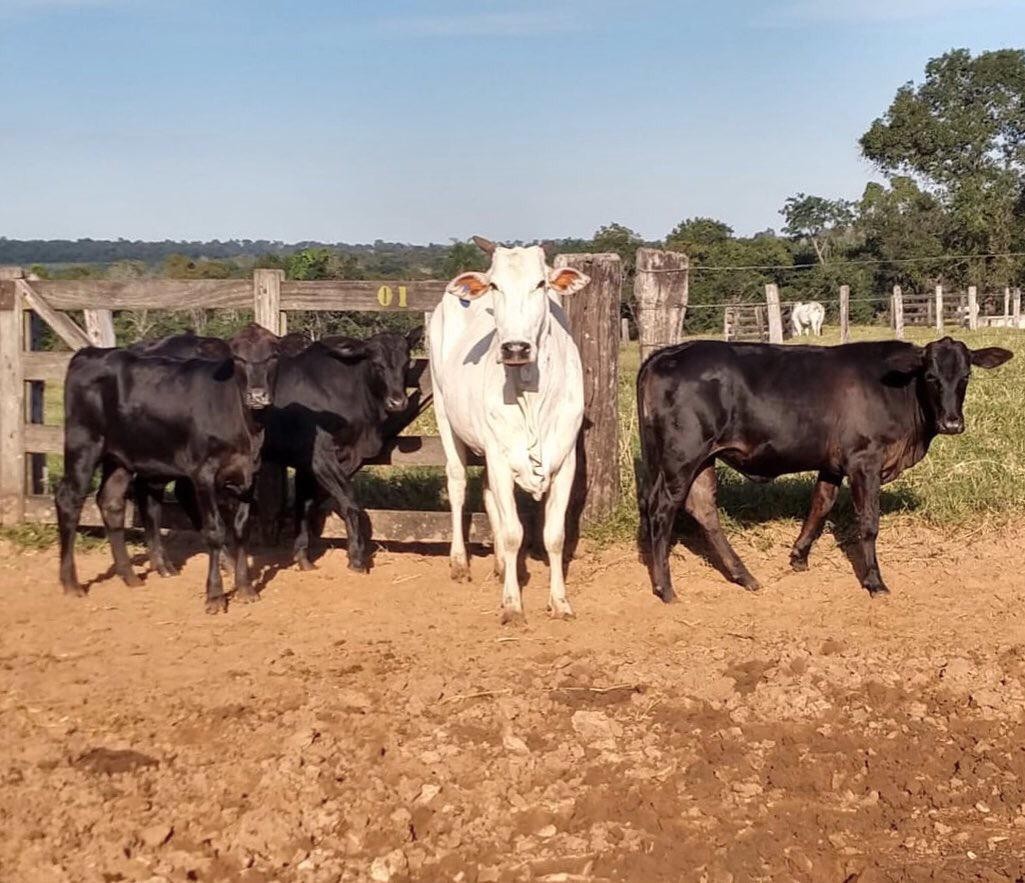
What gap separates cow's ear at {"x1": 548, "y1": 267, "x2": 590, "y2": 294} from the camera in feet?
23.4

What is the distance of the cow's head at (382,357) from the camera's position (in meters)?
8.52

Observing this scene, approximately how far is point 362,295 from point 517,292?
87.7 inches

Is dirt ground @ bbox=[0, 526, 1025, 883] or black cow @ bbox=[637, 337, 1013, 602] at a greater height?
black cow @ bbox=[637, 337, 1013, 602]

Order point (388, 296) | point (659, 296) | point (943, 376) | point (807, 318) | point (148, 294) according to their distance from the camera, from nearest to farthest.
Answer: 1. point (943, 376)
2. point (388, 296)
3. point (659, 296)
4. point (148, 294)
5. point (807, 318)

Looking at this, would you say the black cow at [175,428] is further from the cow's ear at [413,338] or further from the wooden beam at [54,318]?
the cow's ear at [413,338]

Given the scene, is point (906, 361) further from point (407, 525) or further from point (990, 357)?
point (407, 525)

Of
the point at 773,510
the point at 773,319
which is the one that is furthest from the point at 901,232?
the point at 773,510

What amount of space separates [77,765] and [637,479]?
5.67 metres

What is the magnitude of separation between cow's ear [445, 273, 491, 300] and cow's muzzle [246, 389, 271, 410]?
4.25 feet

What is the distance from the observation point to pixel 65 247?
141375 millimetres

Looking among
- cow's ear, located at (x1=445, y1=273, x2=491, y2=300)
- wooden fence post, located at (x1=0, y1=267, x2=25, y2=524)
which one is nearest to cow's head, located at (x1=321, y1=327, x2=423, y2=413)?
cow's ear, located at (x1=445, y1=273, x2=491, y2=300)

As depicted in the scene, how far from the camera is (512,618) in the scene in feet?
22.8

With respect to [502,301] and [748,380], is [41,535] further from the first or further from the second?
[748,380]

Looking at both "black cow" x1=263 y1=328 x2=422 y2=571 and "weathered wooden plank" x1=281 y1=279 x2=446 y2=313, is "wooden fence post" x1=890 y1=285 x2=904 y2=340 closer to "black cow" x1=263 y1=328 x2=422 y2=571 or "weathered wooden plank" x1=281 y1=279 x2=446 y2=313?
"weathered wooden plank" x1=281 y1=279 x2=446 y2=313
